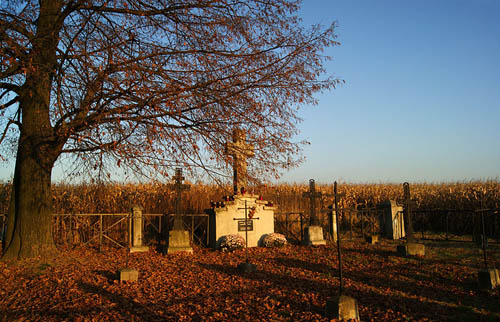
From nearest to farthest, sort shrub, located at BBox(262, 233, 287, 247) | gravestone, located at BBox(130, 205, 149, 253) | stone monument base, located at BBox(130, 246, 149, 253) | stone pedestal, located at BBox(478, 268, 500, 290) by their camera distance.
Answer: stone pedestal, located at BBox(478, 268, 500, 290)
stone monument base, located at BBox(130, 246, 149, 253)
gravestone, located at BBox(130, 205, 149, 253)
shrub, located at BBox(262, 233, 287, 247)

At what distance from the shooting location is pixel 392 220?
18.3 meters

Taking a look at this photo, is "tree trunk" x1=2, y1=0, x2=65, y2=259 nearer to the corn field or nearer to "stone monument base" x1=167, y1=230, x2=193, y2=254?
the corn field

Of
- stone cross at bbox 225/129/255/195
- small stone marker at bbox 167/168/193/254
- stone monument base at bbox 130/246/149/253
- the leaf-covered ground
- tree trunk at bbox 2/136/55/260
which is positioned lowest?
the leaf-covered ground

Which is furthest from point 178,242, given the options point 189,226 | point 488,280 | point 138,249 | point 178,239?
point 488,280

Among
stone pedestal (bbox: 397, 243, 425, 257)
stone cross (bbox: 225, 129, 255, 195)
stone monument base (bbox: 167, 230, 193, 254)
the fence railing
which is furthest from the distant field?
stone pedestal (bbox: 397, 243, 425, 257)

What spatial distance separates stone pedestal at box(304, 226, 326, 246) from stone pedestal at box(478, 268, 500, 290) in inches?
314

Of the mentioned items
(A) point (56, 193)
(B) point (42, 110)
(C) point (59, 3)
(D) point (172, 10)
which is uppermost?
(C) point (59, 3)

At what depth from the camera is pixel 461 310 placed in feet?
22.4

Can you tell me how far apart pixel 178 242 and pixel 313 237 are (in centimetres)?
567

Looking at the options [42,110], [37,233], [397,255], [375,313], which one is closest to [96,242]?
[37,233]

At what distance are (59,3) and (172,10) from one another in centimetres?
380

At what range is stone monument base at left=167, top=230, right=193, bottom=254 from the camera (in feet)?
45.6

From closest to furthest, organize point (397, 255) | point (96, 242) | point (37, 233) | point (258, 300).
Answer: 1. point (258, 300)
2. point (37, 233)
3. point (397, 255)
4. point (96, 242)

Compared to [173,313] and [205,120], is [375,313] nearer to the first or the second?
[173,313]
